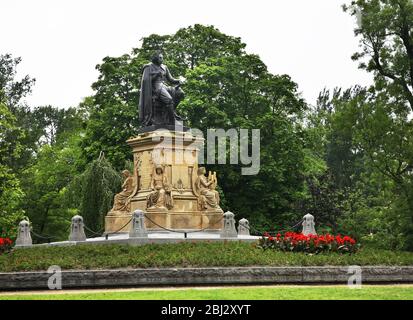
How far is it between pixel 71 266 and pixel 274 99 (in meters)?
27.0

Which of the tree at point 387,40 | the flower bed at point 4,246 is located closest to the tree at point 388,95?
the tree at point 387,40

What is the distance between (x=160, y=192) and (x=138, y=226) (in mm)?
2649

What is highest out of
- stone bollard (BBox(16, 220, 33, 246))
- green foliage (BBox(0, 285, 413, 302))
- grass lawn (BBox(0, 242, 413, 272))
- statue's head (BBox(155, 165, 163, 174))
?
statue's head (BBox(155, 165, 163, 174))

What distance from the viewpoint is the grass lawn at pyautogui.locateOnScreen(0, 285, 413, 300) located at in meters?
15.8

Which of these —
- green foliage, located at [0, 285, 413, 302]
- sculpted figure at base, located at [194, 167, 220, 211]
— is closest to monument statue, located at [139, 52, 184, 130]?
sculpted figure at base, located at [194, 167, 220, 211]

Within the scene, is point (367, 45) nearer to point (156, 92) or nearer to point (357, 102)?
point (357, 102)

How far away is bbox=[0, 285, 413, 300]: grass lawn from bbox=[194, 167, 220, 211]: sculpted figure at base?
9445mm

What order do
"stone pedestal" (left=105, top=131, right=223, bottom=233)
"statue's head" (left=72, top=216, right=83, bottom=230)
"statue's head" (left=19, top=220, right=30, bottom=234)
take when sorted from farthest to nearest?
"statue's head" (left=19, top=220, right=30, bottom=234)
"statue's head" (left=72, top=216, right=83, bottom=230)
"stone pedestal" (left=105, top=131, right=223, bottom=233)

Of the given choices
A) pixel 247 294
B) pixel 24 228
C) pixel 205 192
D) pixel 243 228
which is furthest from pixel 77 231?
pixel 247 294

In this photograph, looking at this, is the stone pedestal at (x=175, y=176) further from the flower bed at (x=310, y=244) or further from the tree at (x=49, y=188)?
the tree at (x=49, y=188)

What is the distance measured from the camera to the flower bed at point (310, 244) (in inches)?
891

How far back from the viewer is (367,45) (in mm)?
34344

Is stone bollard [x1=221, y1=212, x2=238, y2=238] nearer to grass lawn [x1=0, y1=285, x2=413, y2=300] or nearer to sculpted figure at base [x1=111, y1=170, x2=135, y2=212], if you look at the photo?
sculpted figure at base [x1=111, y1=170, x2=135, y2=212]
